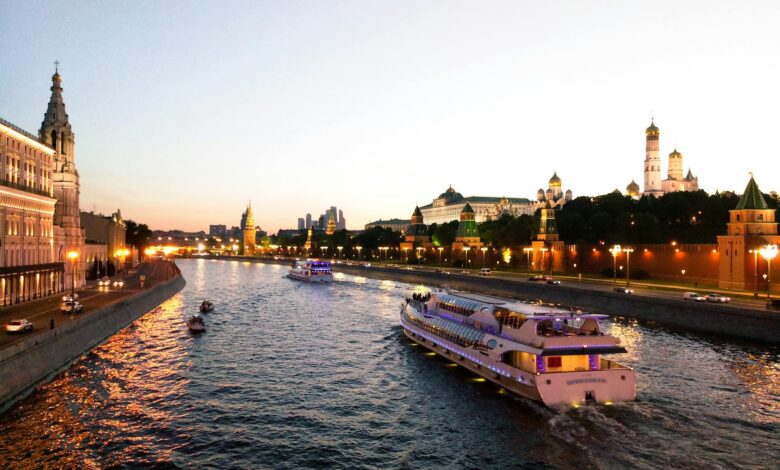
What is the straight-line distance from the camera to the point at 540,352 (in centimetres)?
3400

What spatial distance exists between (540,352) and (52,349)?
112ft

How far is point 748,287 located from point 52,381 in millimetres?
81454

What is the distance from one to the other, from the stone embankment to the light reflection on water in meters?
1.01

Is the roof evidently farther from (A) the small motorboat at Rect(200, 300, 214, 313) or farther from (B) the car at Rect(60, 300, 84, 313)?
(B) the car at Rect(60, 300, 84, 313)

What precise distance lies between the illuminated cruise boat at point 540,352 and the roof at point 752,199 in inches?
2162

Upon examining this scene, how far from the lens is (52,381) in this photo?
38875 mm

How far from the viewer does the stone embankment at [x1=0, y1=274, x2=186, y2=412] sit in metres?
33.3

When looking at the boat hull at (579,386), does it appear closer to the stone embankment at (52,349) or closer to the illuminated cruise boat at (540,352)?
the illuminated cruise boat at (540,352)

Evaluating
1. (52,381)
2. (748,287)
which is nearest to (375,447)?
(52,381)

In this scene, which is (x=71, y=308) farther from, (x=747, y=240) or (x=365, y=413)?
(x=747, y=240)

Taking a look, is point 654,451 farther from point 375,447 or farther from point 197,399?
point 197,399

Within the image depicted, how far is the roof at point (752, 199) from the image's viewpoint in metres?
79.2

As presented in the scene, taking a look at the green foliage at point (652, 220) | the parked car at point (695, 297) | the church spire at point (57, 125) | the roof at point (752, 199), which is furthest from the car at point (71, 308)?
the green foliage at point (652, 220)

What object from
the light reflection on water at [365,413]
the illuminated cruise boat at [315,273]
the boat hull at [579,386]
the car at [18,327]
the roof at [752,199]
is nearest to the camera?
the light reflection on water at [365,413]
